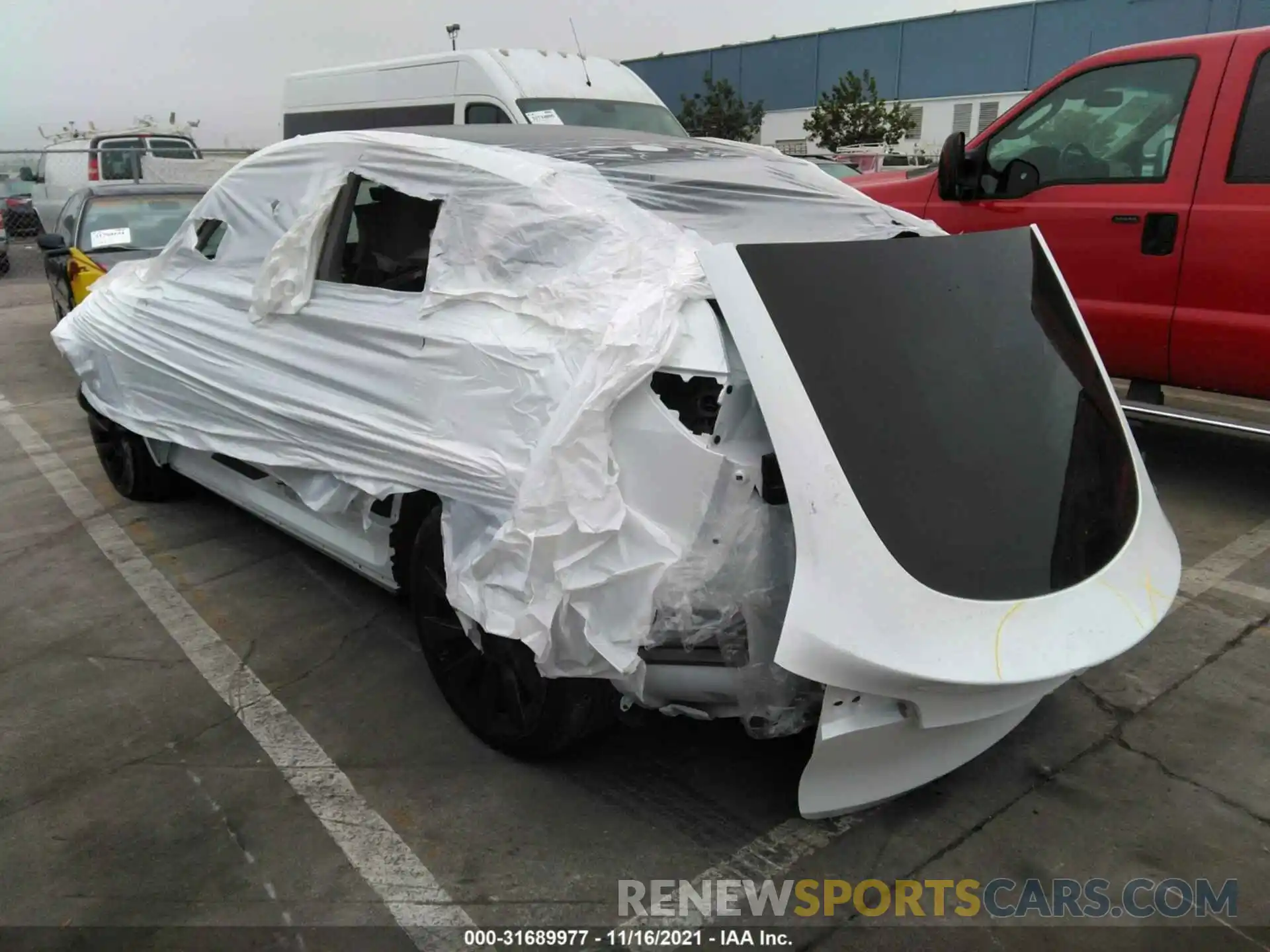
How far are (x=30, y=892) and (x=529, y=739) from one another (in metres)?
1.30

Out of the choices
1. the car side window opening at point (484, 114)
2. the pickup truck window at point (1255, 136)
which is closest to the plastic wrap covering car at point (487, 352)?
the pickup truck window at point (1255, 136)

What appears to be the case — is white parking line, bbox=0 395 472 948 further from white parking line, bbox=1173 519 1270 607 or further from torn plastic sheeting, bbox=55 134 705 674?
white parking line, bbox=1173 519 1270 607

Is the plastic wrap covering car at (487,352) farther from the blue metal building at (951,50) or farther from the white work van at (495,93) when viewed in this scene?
the blue metal building at (951,50)

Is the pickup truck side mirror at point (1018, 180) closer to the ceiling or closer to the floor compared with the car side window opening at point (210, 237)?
closer to the ceiling

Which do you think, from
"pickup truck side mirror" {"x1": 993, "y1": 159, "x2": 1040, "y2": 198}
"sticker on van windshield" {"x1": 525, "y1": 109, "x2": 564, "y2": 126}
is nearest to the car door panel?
"pickup truck side mirror" {"x1": 993, "y1": 159, "x2": 1040, "y2": 198}

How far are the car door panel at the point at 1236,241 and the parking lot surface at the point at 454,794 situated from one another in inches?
50.0

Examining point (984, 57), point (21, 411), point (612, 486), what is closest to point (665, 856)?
point (612, 486)

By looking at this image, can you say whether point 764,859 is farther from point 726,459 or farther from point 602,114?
point 602,114

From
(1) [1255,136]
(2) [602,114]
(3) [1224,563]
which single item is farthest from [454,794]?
(2) [602,114]

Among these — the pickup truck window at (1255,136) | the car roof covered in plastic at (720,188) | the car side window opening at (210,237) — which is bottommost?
the car side window opening at (210,237)

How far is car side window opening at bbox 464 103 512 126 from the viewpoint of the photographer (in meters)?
8.82

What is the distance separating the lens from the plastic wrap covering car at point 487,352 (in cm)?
224

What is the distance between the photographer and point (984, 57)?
35281 millimetres

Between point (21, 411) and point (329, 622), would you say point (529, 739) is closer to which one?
point (329, 622)
